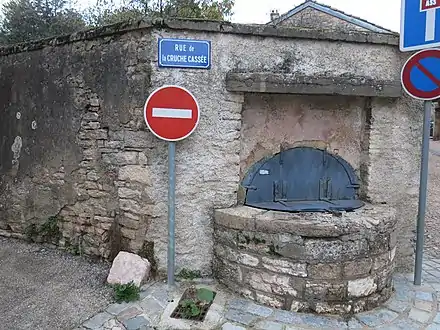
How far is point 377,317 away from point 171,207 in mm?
2049

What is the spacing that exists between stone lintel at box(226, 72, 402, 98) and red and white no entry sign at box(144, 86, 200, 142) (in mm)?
463

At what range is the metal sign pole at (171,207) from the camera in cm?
371

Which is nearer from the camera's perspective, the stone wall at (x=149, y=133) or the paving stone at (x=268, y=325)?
the paving stone at (x=268, y=325)

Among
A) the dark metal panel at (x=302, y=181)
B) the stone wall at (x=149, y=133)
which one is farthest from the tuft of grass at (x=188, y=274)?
the dark metal panel at (x=302, y=181)

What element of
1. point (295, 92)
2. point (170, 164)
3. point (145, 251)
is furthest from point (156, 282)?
point (295, 92)

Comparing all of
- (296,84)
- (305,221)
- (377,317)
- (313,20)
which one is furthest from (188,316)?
(313,20)

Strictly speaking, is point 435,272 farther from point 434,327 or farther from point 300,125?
point 300,125

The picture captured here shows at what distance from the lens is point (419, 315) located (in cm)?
363

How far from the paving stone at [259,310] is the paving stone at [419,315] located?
125 centimetres

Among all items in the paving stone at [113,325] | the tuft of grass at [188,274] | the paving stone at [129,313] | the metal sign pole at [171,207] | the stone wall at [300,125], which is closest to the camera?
the paving stone at [113,325]

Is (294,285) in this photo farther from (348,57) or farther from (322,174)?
(348,57)

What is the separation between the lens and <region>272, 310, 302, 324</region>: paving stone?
135 inches

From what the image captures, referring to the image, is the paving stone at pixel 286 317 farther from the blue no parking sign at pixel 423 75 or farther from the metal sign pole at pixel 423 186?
the blue no parking sign at pixel 423 75

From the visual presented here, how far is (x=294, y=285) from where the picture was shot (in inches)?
140
